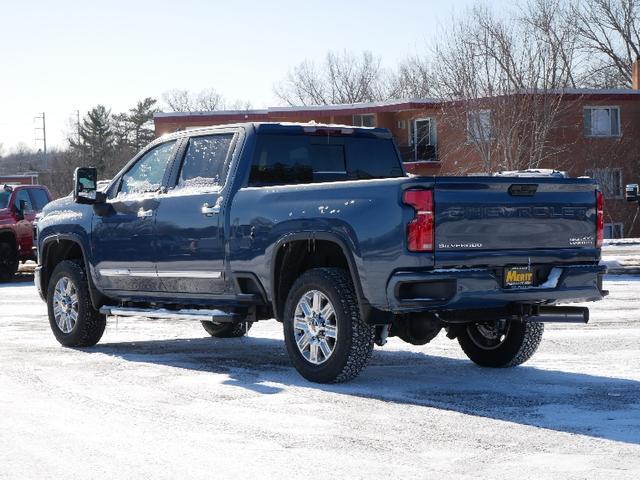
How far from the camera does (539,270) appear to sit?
906 centimetres

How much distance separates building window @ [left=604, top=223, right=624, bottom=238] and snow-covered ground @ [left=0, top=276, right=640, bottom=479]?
39005 millimetres

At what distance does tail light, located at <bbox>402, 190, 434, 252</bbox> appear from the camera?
27.7 feet

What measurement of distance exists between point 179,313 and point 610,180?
4283 centimetres

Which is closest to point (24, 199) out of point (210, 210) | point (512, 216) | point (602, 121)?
point (210, 210)

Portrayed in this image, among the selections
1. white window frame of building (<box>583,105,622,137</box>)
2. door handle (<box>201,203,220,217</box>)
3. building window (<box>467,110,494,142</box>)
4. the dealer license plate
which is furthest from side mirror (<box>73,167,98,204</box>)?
white window frame of building (<box>583,105,622,137</box>)

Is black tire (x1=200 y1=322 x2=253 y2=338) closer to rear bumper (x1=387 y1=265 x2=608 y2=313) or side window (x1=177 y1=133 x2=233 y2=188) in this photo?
side window (x1=177 y1=133 x2=233 y2=188)

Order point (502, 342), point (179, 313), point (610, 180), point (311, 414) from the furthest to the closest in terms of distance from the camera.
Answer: point (610, 180), point (179, 313), point (502, 342), point (311, 414)

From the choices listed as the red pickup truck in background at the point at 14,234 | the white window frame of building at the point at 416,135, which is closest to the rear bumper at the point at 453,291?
the red pickup truck in background at the point at 14,234

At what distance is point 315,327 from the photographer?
930 cm

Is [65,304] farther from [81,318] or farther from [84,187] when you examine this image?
[84,187]

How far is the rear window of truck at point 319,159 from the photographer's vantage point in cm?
1034

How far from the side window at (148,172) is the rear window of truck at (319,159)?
123cm

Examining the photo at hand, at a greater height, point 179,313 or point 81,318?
point 179,313

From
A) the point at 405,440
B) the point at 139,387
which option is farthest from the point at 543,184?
the point at 139,387
